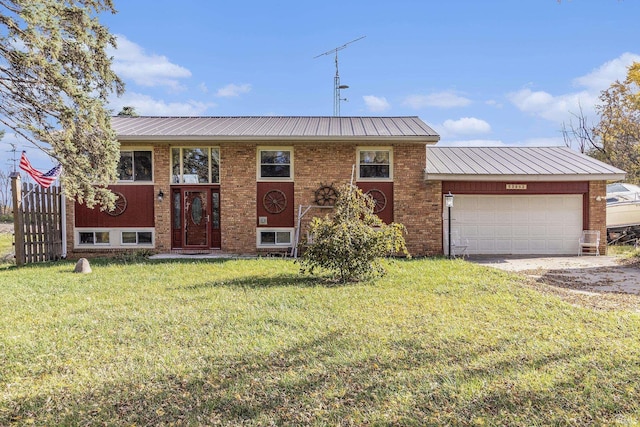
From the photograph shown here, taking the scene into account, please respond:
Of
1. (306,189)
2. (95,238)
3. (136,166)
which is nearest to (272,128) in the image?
A: (306,189)

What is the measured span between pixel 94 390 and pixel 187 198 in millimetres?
10011

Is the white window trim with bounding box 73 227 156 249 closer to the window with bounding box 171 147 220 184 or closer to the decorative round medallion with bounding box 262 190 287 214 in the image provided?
the window with bounding box 171 147 220 184

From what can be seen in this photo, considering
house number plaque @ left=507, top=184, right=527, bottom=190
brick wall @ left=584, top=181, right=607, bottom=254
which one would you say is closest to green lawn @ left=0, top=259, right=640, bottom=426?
house number plaque @ left=507, top=184, right=527, bottom=190

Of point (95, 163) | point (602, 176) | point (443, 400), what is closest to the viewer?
point (443, 400)

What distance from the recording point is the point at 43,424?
10.0ft

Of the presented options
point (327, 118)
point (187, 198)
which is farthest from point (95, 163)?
point (327, 118)

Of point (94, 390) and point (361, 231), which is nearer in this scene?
point (94, 390)

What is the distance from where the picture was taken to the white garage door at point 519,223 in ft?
43.7

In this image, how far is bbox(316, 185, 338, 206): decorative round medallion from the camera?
1288 cm

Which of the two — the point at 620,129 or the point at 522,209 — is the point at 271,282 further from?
the point at 620,129

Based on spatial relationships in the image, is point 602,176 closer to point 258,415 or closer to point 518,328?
point 518,328

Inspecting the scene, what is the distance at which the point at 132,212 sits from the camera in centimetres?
1298

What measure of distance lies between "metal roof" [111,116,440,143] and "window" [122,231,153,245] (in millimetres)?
2955

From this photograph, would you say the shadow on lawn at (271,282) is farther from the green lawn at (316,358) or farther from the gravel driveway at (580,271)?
the gravel driveway at (580,271)
